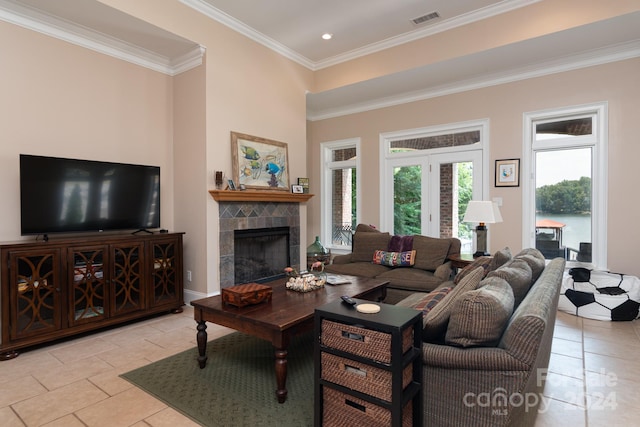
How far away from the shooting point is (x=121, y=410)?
2107mm

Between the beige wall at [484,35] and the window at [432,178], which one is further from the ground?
the beige wall at [484,35]

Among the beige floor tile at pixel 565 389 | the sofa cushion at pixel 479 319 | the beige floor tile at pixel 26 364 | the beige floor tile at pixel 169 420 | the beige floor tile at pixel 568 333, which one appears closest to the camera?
the sofa cushion at pixel 479 319

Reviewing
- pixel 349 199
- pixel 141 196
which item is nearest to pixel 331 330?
pixel 141 196

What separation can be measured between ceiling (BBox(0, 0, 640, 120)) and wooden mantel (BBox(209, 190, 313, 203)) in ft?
5.44

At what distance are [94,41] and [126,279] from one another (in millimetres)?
2609

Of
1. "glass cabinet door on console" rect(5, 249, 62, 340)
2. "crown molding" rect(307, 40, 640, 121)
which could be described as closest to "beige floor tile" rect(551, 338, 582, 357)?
"crown molding" rect(307, 40, 640, 121)

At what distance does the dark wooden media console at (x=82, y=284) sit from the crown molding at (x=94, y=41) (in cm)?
212

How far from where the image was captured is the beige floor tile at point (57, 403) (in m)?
2.05

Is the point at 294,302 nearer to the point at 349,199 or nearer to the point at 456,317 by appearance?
the point at 456,317

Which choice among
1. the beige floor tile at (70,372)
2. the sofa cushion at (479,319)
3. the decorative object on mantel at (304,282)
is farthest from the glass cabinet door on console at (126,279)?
the sofa cushion at (479,319)

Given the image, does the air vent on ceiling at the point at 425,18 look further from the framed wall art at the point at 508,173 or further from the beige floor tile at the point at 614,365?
the beige floor tile at the point at 614,365

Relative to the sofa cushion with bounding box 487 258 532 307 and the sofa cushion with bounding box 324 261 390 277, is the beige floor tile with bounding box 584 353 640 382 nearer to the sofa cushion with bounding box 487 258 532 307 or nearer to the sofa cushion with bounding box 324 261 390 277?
the sofa cushion with bounding box 487 258 532 307

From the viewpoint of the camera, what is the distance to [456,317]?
1.62m

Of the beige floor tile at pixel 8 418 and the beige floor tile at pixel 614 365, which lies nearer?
the beige floor tile at pixel 8 418
